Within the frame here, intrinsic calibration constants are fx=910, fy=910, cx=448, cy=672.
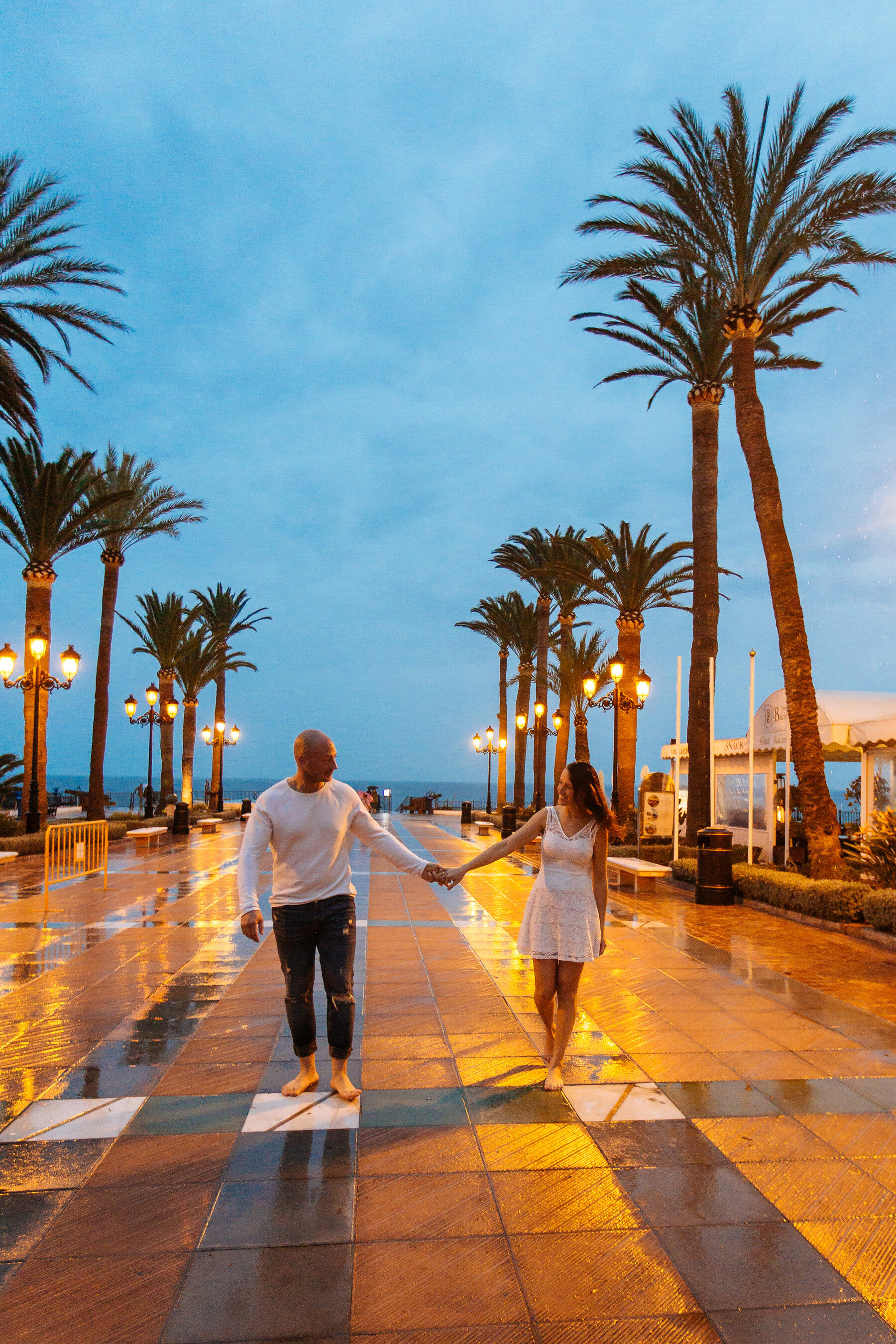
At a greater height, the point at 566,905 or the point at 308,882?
the point at 308,882

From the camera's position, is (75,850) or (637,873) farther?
(637,873)

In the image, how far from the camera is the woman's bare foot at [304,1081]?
4.76m

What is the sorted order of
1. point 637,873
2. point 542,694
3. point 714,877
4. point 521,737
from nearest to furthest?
point 714,877 < point 637,873 < point 542,694 < point 521,737

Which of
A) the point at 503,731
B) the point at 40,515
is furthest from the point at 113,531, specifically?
the point at 503,731

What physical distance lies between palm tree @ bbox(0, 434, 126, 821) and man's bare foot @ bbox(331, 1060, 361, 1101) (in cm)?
2034

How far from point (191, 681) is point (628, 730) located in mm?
22304

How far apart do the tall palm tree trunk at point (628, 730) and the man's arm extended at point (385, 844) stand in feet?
58.1

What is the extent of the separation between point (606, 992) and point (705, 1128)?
2.99 m

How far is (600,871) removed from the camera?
16.0 feet

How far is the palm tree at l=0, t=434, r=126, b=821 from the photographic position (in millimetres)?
23094

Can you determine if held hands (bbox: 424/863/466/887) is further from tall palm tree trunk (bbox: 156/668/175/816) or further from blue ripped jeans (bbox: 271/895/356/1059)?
tall palm tree trunk (bbox: 156/668/175/816)

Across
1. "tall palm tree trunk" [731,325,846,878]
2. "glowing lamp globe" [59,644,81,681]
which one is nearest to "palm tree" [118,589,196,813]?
"glowing lamp globe" [59,644,81,681]

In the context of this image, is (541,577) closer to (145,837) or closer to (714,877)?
(145,837)

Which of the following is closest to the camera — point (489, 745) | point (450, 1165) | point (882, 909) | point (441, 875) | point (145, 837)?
point (450, 1165)
